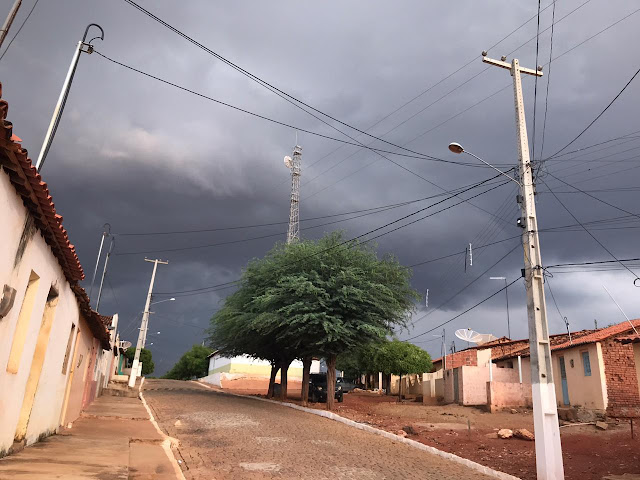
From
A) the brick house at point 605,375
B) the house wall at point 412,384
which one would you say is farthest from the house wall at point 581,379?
the house wall at point 412,384

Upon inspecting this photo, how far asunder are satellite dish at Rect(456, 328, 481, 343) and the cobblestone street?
63.1ft

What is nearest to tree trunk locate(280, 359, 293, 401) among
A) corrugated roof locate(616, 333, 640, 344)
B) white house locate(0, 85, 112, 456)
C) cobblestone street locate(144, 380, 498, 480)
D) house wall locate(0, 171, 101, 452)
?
cobblestone street locate(144, 380, 498, 480)

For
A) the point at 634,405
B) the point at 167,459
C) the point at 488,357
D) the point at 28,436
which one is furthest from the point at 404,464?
the point at 488,357

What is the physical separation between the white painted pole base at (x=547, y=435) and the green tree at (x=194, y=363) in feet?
253

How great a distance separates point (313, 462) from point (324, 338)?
40.9 feet

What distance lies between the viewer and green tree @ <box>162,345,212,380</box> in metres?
Answer: 83.3

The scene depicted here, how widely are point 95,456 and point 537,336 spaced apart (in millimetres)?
9566

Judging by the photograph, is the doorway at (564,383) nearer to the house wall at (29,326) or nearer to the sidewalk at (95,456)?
the sidewalk at (95,456)

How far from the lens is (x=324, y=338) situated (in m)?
23.3

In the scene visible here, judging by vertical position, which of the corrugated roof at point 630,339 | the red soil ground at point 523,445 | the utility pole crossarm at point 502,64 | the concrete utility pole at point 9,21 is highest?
the utility pole crossarm at point 502,64

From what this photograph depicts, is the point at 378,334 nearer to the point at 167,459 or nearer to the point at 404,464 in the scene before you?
the point at 404,464

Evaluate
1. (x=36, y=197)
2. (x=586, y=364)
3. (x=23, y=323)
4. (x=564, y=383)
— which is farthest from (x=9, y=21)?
(x=564, y=383)

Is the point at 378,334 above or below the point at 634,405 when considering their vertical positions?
above

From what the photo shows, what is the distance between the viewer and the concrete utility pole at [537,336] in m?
9.95
